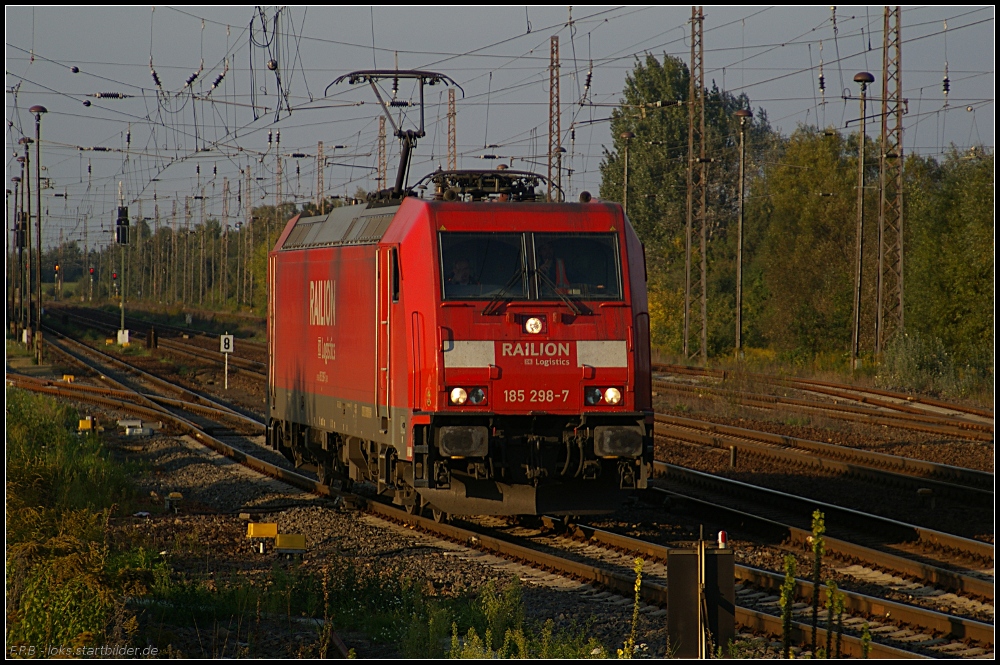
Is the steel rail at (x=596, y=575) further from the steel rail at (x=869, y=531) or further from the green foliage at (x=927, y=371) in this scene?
the green foliage at (x=927, y=371)

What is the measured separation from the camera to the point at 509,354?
37.3 ft

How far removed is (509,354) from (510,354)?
0.01 metres

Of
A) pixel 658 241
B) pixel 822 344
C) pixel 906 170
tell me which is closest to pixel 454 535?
pixel 822 344

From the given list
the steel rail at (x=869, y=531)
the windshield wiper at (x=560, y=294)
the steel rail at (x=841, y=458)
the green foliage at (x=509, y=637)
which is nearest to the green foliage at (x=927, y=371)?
the steel rail at (x=841, y=458)

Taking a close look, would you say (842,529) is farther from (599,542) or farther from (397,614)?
(397,614)

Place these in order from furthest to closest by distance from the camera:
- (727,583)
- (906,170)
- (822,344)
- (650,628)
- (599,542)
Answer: (906,170) < (822,344) < (599,542) < (650,628) < (727,583)

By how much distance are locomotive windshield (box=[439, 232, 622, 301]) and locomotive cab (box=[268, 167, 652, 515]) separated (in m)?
0.01

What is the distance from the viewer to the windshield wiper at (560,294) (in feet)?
37.9

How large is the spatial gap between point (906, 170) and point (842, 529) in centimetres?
4347

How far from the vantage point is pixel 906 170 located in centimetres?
5250

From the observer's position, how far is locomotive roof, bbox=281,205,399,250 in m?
12.9

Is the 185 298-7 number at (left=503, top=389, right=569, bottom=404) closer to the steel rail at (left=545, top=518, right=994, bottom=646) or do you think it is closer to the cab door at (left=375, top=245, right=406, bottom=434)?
the cab door at (left=375, top=245, right=406, bottom=434)

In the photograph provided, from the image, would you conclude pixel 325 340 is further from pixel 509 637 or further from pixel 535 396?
pixel 509 637

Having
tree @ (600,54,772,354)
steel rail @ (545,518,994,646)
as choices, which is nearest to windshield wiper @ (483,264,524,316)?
steel rail @ (545,518,994,646)
